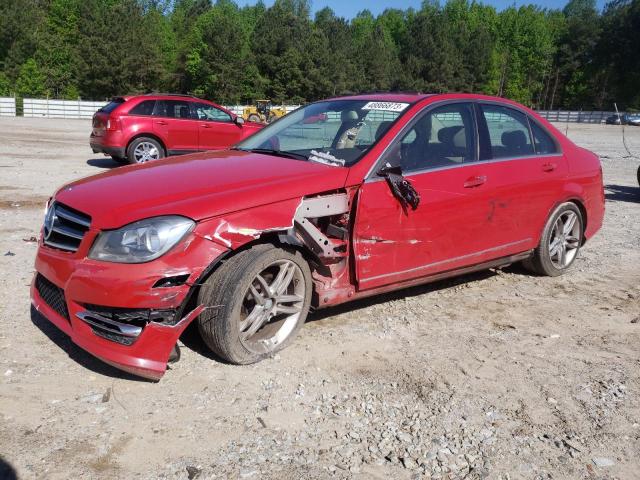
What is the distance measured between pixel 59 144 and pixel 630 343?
61.8 ft

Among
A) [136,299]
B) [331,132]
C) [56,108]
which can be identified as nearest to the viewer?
[136,299]

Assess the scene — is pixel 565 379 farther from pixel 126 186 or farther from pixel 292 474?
pixel 126 186

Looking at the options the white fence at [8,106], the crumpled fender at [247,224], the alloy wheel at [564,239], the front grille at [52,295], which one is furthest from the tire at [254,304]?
the white fence at [8,106]

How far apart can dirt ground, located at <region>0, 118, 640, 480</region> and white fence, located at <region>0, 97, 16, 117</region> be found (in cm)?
4202

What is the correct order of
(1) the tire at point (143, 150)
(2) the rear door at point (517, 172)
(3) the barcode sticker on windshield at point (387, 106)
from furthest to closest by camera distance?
(1) the tire at point (143, 150) → (2) the rear door at point (517, 172) → (3) the barcode sticker on windshield at point (387, 106)

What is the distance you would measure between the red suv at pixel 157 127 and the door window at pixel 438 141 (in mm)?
8017

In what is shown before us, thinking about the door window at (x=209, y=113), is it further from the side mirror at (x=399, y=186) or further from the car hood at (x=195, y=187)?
the side mirror at (x=399, y=186)

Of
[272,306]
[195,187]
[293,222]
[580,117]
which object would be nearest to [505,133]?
[293,222]

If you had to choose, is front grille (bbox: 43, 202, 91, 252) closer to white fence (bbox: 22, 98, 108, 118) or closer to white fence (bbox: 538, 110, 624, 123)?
white fence (bbox: 22, 98, 108, 118)

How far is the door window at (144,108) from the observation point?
13.3 meters

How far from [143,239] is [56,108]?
45035 millimetres

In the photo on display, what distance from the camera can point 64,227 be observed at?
12.1 ft

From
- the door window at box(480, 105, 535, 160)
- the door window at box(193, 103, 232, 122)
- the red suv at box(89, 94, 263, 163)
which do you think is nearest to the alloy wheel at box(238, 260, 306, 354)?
the door window at box(480, 105, 535, 160)

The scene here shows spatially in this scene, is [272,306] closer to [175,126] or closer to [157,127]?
[157,127]
